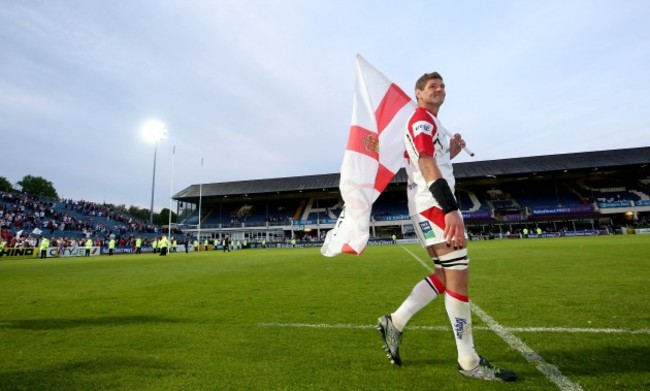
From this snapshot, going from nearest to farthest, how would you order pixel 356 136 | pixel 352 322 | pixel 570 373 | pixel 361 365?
1. pixel 570 373
2. pixel 361 365
3. pixel 356 136
4. pixel 352 322

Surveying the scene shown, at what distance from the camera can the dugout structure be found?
48125 mm

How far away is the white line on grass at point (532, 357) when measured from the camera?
2336 mm

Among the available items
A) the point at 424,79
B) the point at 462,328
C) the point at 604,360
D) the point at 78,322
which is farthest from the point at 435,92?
the point at 78,322

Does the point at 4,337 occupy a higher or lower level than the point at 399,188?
lower

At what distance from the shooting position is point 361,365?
113 inches

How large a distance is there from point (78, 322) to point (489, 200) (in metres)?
56.1

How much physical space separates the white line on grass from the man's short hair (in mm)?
2454

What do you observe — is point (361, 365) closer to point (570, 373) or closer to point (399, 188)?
point (570, 373)

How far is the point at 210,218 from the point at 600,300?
60.8 m

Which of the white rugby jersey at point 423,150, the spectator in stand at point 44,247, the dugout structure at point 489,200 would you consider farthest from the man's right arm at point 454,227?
the dugout structure at point 489,200

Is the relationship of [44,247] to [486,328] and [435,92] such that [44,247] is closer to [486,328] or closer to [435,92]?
[486,328]

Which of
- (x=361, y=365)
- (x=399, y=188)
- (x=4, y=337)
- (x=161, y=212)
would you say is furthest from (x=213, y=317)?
(x=161, y=212)

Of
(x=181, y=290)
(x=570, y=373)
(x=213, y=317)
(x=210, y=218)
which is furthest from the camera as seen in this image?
(x=210, y=218)

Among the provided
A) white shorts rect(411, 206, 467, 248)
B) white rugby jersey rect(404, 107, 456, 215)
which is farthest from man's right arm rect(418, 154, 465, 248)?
white rugby jersey rect(404, 107, 456, 215)
